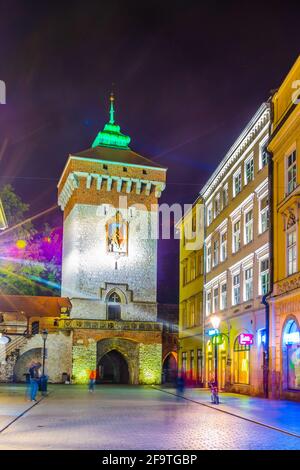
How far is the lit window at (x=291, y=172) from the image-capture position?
88.3ft

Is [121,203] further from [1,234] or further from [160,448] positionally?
[160,448]

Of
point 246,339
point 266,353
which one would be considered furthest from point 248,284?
point 266,353

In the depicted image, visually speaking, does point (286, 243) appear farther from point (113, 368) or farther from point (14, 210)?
point (113, 368)

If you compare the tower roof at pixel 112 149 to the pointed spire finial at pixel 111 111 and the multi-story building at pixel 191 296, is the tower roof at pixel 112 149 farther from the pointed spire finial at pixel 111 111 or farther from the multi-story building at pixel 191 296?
the multi-story building at pixel 191 296

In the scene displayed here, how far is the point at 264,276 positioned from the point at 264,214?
9.16 ft

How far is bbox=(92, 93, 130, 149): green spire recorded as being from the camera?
5888 cm

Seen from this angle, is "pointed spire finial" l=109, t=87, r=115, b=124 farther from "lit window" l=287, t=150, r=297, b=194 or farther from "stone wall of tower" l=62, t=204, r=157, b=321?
"lit window" l=287, t=150, r=297, b=194

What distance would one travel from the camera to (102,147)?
56719mm

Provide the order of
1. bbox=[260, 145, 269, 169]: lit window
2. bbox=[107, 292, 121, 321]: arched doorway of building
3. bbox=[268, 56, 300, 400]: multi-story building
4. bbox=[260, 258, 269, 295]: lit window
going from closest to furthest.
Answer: bbox=[268, 56, 300, 400]: multi-story building < bbox=[260, 258, 269, 295]: lit window < bbox=[260, 145, 269, 169]: lit window < bbox=[107, 292, 121, 321]: arched doorway of building

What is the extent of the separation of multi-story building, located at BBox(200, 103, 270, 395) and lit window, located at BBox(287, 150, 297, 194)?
249 centimetres

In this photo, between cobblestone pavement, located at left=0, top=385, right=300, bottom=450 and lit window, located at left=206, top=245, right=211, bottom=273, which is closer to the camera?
cobblestone pavement, located at left=0, top=385, right=300, bottom=450

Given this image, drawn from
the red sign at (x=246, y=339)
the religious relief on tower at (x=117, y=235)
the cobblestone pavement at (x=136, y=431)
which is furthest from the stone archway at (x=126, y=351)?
the cobblestone pavement at (x=136, y=431)

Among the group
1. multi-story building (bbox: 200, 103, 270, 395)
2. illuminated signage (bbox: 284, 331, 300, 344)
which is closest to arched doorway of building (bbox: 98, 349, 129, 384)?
multi-story building (bbox: 200, 103, 270, 395)
